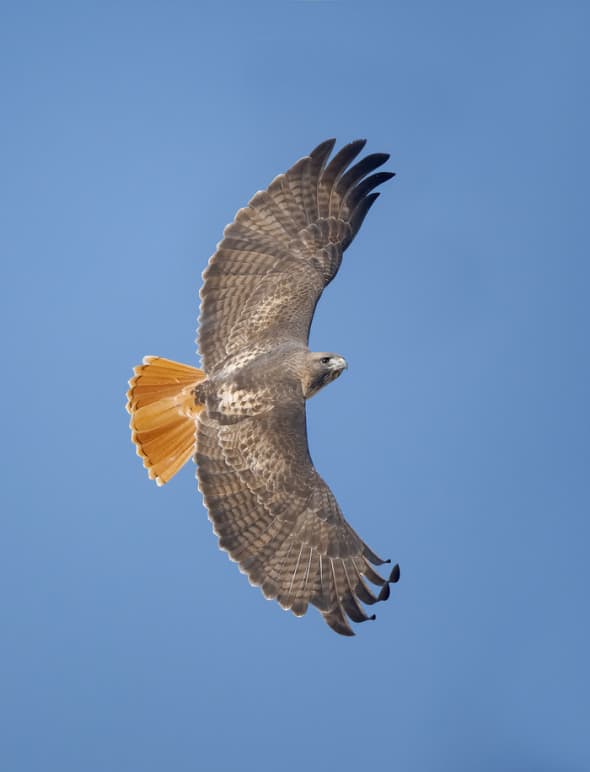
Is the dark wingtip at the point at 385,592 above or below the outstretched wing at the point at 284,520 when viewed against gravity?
below

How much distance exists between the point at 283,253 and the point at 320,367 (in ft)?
3.19

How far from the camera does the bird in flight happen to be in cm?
856

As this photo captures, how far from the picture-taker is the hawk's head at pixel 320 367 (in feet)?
28.6

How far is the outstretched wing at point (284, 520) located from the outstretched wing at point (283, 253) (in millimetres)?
704

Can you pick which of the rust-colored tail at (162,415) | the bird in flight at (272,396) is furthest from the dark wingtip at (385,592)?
the rust-colored tail at (162,415)

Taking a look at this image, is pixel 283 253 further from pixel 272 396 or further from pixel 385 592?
pixel 385 592

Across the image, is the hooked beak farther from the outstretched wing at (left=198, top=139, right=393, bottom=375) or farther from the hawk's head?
the outstretched wing at (left=198, top=139, right=393, bottom=375)

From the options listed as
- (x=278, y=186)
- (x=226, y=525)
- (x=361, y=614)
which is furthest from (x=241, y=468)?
(x=278, y=186)

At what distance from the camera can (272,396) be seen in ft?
28.5

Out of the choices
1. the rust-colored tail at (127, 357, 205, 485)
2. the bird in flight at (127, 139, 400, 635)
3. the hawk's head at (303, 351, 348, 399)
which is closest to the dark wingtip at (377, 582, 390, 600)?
the bird in flight at (127, 139, 400, 635)

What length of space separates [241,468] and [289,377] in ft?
2.14

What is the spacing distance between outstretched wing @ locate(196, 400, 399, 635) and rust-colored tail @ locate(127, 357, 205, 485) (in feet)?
1.34

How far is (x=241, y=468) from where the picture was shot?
8633 mm

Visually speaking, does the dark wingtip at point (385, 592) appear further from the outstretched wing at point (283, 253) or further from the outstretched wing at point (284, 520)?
the outstretched wing at point (283, 253)
